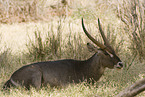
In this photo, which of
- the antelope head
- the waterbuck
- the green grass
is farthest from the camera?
the antelope head

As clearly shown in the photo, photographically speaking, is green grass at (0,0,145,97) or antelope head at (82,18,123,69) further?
antelope head at (82,18,123,69)

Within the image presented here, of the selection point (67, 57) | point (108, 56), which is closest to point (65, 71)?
point (108, 56)

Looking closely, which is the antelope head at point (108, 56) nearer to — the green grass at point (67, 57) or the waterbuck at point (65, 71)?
the waterbuck at point (65, 71)

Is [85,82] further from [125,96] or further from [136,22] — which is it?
[136,22]

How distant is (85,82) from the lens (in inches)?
186

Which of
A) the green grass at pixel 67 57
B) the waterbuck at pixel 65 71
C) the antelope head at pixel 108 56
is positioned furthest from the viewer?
the antelope head at pixel 108 56

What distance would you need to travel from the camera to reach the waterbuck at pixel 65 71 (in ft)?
14.9

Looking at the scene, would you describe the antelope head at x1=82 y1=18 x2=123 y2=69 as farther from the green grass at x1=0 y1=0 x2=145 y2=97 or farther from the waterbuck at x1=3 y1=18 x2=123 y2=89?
the green grass at x1=0 y1=0 x2=145 y2=97

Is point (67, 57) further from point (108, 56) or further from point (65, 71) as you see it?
point (108, 56)

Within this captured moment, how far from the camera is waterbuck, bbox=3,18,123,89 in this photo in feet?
14.9

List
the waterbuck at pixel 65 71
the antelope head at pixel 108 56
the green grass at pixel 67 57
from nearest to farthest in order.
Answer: the green grass at pixel 67 57
the waterbuck at pixel 65 71
the antelope head at pixel 108 56

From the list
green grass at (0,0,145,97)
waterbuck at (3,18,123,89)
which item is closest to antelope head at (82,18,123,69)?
waterbuck at (3,18,123,89)

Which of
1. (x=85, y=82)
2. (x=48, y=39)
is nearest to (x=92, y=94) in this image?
(x=85, y=82)

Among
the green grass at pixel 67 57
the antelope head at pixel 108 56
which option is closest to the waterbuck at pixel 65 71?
the antelope head at pixel 108 56
